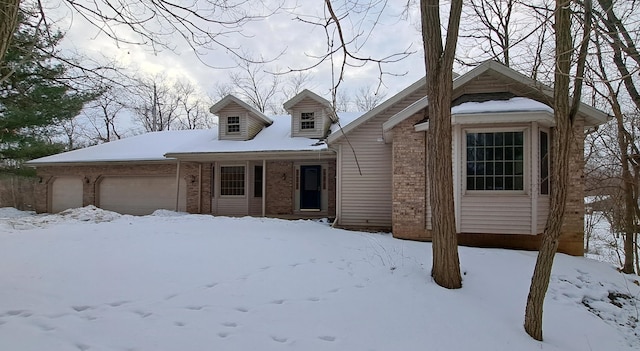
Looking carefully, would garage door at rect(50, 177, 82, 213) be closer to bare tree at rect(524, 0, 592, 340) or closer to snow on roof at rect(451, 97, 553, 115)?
snow on roof at rect(451, 97, 553, 115)

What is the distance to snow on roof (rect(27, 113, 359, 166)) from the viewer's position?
13.3 m

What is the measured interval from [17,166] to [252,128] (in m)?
11.0

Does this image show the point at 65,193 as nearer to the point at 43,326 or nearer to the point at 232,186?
the point at 232,186

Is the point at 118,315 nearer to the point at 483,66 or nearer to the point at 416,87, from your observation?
the point at 483,66

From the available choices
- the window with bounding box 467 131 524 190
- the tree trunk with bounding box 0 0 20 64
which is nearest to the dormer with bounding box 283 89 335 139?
the window with bounding box 467 131 524 190

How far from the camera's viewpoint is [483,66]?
8.16 metres

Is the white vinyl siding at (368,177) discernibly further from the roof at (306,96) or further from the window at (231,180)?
the window at (231,180)

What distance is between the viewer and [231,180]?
14477 mm

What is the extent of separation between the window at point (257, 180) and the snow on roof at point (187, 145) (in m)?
1.18

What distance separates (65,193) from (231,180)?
839 cm

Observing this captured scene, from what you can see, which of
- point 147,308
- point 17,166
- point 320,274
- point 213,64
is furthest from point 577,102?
point 17,166

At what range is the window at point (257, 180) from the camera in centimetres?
1435

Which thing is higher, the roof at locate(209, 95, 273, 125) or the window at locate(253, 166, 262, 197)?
the roof at locate(209, 95, 273, 125)

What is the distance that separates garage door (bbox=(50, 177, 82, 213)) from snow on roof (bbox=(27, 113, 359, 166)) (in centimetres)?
115
